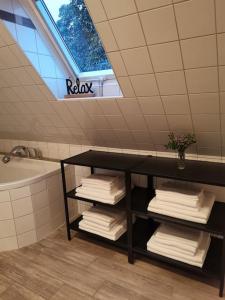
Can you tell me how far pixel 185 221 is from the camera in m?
1.46

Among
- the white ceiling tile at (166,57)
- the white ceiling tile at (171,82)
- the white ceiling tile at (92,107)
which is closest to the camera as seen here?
the white ceiling tile at (166,57)

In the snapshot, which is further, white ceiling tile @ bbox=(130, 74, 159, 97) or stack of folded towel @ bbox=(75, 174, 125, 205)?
stack of folded towel @ bbox=(75, 174, 125, 205)

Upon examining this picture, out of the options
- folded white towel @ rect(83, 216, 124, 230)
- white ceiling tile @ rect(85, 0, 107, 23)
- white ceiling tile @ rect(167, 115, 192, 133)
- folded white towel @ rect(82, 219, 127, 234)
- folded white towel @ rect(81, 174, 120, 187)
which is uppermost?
white ceiling tile @ rect(85, 0, 107, 23)

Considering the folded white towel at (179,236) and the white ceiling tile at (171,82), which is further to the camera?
the folded white towel at (179,236)

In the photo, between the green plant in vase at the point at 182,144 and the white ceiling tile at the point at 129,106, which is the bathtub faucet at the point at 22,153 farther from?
the green plant in vase at the point at 182,144

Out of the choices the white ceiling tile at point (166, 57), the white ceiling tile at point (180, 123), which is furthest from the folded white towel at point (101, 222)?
the white ceiling tile at point (166, 57)

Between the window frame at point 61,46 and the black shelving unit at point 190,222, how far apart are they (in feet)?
2.54

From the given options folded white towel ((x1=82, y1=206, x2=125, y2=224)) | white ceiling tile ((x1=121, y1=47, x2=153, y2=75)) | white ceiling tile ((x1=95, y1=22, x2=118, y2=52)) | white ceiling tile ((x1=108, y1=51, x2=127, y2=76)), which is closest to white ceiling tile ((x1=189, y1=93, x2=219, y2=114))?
white ceiling tile ((x1=121, y1=47, x2=153, y2=75))

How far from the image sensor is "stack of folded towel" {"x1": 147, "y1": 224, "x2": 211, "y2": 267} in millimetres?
1493

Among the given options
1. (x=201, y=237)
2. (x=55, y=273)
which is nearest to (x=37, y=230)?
(x=55, y=273)

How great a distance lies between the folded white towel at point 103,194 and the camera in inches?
69.4

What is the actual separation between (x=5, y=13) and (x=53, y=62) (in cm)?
47

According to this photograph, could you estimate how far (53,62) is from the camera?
1.84 m

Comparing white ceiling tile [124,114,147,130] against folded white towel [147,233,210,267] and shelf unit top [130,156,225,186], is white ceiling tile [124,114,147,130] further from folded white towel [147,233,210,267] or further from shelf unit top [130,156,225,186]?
folded white towel [147,233,210,267]
